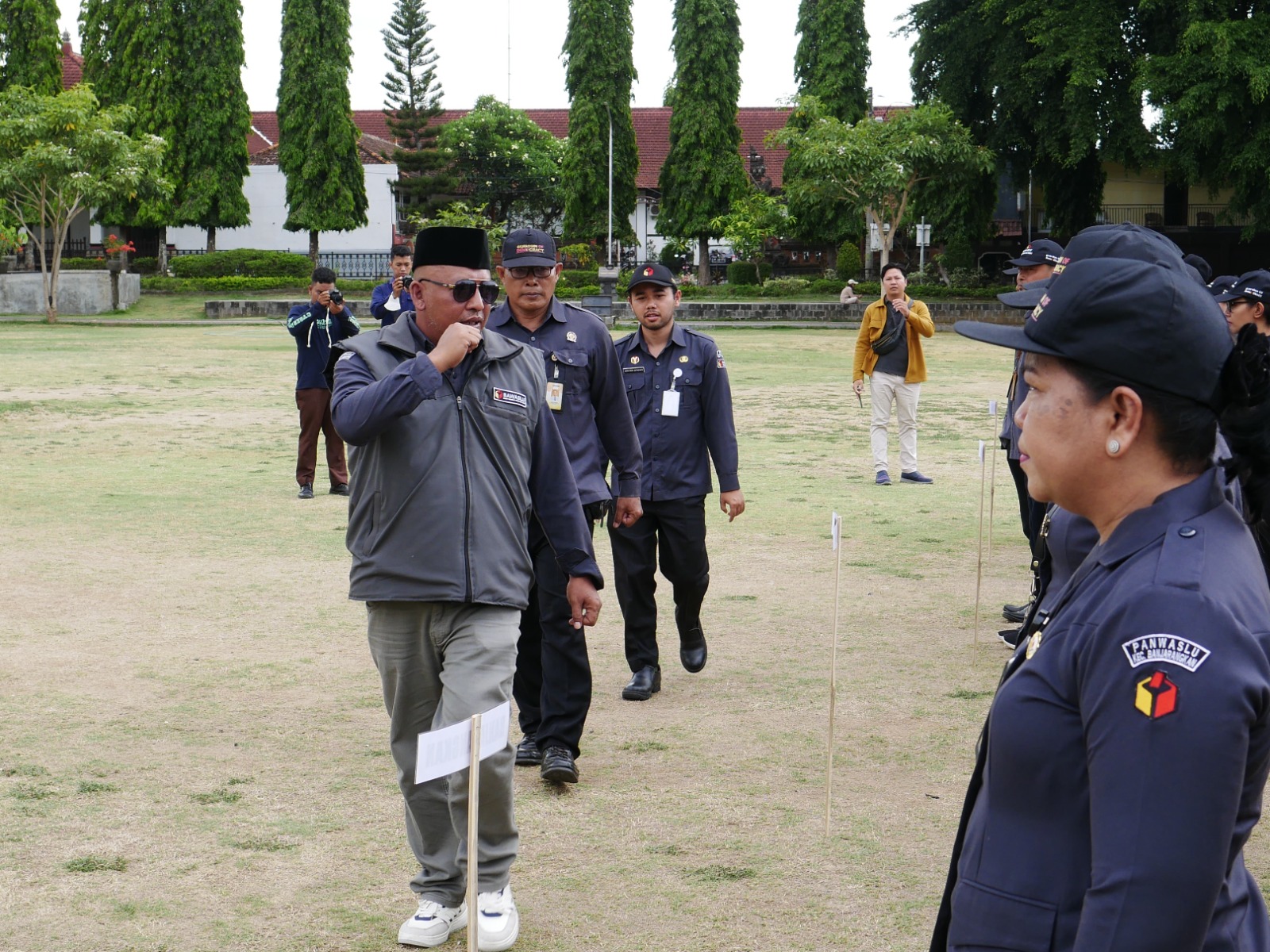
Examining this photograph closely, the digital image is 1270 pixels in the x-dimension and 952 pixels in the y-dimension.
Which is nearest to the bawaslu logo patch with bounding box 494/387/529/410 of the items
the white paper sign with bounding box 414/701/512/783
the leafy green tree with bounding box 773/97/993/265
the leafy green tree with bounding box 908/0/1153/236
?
the white paper sign with bounding box 414/701/512/783

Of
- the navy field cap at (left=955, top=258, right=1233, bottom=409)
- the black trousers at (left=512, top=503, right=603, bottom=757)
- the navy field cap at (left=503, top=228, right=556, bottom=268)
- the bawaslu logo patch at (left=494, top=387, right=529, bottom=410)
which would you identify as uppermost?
the navy field cap at (left=503, top=228, right=556, bottom=268)

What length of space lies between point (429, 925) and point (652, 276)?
3636 mm

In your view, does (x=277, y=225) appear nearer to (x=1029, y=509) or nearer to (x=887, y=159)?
(x=887, y=159)

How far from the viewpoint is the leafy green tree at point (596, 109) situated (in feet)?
185

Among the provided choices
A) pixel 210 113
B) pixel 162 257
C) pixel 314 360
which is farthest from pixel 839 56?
pixel 314 360

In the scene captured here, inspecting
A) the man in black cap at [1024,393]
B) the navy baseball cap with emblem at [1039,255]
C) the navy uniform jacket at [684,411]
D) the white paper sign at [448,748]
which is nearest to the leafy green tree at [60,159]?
the navy uniform jacket at [684,411]

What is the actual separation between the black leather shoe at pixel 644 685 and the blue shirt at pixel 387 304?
3.97 meters

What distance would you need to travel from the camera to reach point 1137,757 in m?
1.63

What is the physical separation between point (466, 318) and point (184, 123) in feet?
174

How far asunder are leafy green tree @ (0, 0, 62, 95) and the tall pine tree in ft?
14.5

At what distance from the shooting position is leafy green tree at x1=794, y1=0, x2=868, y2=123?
54281 millimetres

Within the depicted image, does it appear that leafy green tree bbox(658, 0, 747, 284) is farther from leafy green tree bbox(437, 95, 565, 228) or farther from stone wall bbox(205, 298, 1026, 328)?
stone wall bbox(205, 298, 1026, 328)

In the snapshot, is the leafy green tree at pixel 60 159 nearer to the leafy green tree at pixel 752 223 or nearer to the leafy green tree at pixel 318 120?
the leafy green tree at pixel 318 120

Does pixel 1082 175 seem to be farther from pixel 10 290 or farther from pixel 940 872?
pixel 940 872
